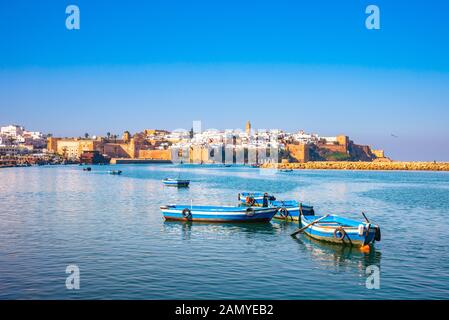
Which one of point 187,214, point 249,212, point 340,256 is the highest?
point 249,212

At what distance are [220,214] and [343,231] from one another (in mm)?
8559

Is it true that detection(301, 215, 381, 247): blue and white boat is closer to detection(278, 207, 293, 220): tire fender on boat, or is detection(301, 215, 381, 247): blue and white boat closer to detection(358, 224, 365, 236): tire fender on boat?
detection(358, 224, 365, 236): tire fender on boat

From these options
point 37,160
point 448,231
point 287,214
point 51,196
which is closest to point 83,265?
point 287,214

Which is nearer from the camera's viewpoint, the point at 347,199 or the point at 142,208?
the point at 142,208

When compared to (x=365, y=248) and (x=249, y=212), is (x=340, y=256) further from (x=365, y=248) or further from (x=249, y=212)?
(x=249, y=212)

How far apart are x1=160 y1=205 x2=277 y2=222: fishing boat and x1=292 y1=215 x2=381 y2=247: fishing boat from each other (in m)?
4.64

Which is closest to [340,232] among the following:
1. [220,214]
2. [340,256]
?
[340,256]

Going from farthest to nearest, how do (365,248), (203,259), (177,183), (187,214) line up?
1. (177,183)
2. (187,214)
3. (365,248)
4. (203,259)

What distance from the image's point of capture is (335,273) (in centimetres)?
1647

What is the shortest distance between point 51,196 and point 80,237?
24.4 m

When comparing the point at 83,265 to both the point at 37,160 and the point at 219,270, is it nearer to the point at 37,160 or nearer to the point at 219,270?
the point at 219,270

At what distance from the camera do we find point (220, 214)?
90.7 feet

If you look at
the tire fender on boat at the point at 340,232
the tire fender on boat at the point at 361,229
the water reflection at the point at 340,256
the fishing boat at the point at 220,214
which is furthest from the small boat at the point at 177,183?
the tire fender on boat at the point at 361,229
